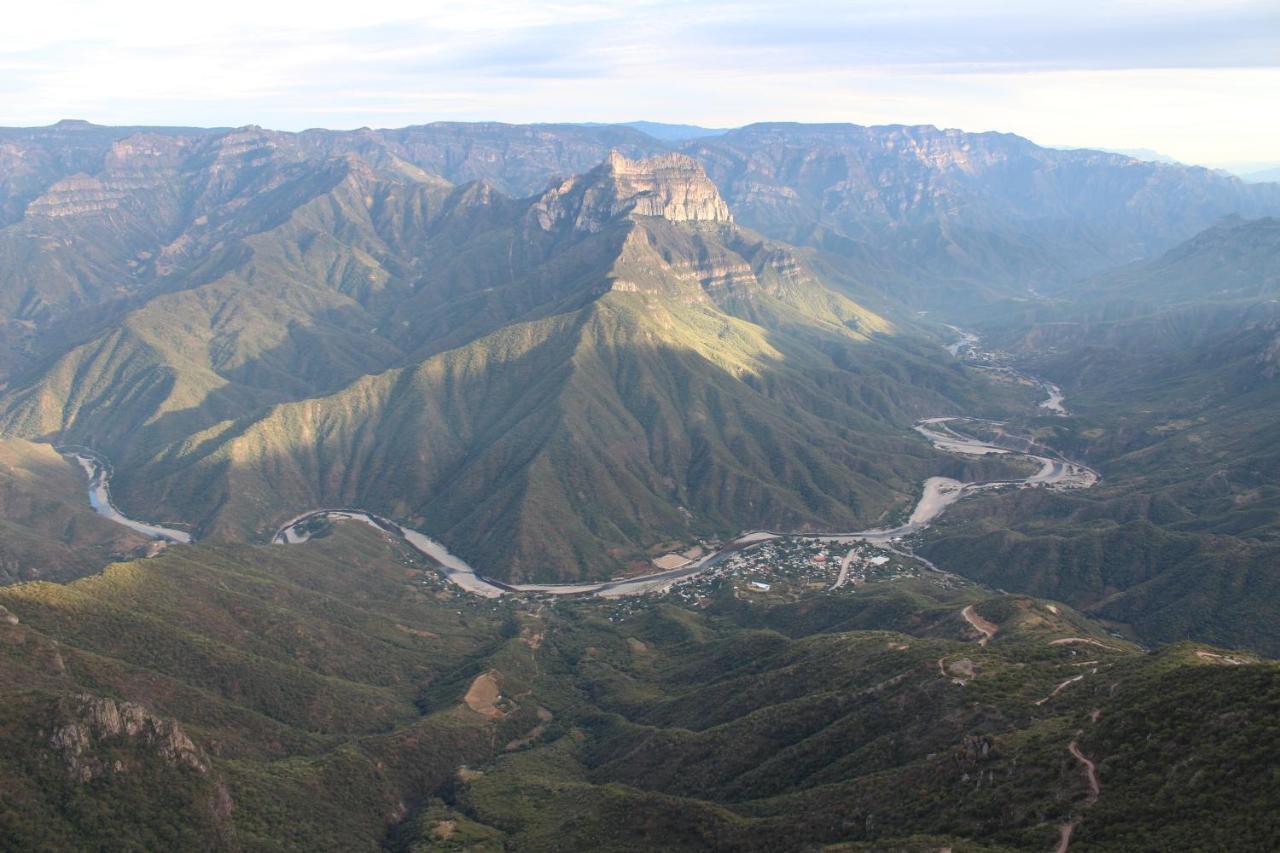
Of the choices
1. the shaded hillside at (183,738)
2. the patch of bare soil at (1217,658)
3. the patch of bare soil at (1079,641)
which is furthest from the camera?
the patch of bare soil at (1079,641)

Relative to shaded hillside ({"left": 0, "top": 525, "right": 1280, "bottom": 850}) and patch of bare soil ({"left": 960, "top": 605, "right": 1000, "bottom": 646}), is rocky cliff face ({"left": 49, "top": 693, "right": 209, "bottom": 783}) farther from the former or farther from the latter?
patch of bare soil ({"left": 960, "top": 605, "right": 1000, "bottom": 646})

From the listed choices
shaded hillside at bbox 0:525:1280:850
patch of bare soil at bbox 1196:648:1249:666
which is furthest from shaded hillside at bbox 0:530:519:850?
patch of bare soil at bbox 1196:648:1249:666

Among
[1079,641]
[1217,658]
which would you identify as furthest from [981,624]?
[1217,658]

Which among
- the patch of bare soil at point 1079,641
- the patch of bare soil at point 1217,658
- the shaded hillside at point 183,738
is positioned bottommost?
the shaded hillside at point 183,738

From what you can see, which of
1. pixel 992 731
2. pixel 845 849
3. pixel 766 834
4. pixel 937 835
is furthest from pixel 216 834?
pixel 992 731

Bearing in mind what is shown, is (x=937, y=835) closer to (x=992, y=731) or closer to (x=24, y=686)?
(x=992, y=731)

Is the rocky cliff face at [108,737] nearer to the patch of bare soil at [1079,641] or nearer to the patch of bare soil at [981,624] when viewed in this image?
the patch of bare soil at [981,624]

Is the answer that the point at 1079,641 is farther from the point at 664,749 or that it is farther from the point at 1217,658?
the point at 664,749

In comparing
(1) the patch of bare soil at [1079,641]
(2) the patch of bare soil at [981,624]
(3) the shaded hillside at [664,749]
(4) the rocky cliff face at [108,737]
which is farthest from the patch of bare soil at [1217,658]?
(4) the rocky cliff face at [108,737]

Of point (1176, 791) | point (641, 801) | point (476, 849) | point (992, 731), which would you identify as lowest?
point (476, 849)

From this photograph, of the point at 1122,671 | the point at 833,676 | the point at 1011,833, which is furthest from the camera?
the point at 833,676

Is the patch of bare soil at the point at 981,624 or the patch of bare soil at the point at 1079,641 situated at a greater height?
the patch of bare soil at the point at 1079,641
